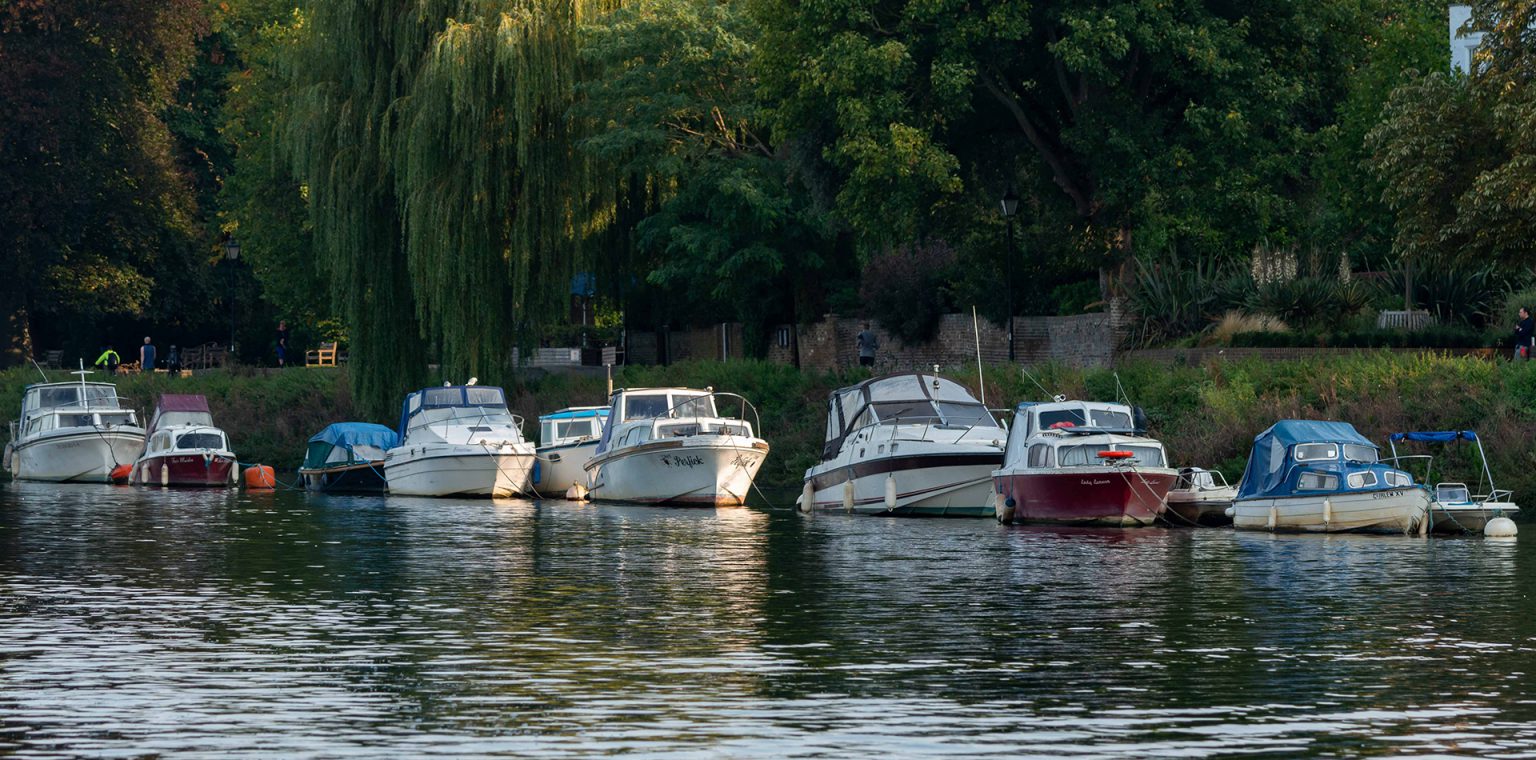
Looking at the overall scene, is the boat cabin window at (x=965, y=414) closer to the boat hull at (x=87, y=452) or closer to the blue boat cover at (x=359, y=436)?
the blue boat cover at (x=359, y=436)

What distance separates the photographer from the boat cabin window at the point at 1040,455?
39562mm

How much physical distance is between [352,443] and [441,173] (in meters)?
7.46

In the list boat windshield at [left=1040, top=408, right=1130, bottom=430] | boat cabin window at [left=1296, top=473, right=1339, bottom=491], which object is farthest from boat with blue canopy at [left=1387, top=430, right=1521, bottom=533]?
boat windshield at [left=1040, top=408, right=1130, bottom=430]

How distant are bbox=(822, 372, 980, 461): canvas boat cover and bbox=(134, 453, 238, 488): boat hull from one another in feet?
64.9

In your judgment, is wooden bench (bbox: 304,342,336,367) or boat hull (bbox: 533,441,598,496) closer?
boat hull (bbox: 533,441,598,496)

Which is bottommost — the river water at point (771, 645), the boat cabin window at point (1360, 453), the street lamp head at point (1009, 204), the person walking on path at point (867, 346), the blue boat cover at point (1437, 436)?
the river water at point (771, 645)

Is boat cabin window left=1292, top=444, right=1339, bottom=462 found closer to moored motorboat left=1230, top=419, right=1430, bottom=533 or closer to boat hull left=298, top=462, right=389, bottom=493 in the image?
moored motorboat left=1230, top=419, right=1430, bottom=533

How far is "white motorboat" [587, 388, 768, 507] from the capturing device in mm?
47531

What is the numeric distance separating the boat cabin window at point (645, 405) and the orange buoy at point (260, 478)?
1302 centimetres

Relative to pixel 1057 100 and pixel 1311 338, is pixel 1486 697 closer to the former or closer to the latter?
pixel 1311 338

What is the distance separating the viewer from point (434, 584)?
29656 millimetres

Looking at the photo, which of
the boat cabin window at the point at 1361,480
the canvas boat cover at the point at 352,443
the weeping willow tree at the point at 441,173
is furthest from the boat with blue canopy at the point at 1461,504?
the canvas boat cover at the point at 352,443

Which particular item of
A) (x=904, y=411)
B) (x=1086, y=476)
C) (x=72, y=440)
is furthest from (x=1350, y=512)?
(x=72, y=440)

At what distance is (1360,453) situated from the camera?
37.3 meters
